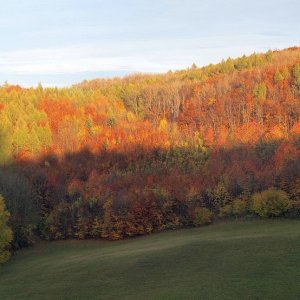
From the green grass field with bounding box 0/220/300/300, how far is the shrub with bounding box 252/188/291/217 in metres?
20.1

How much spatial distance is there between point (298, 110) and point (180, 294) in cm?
11449

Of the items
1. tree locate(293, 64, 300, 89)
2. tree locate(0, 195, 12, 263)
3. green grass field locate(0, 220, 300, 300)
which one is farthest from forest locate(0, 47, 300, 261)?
green grass field locate(0, 220, 300, 300)

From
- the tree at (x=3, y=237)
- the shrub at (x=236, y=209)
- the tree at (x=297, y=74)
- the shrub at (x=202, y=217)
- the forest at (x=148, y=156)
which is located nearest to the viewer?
the tree at (x=3, y=237)

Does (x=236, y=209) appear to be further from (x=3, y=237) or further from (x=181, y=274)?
(x=181, y=274)

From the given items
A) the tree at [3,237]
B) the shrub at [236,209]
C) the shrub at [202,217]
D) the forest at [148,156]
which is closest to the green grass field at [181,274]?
the tree at [3,237]

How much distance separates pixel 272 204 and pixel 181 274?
3654 centimetres

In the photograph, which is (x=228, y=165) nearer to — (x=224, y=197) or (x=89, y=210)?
(x=224, y=197)

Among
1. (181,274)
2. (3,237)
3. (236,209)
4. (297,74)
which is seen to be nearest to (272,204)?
(236,209)

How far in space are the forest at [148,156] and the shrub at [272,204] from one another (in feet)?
0.51

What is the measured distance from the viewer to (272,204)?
7231cm

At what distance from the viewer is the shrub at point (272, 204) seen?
71875mm

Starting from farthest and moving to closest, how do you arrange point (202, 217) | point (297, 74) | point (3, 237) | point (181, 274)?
point (297, 74) < point (202, 217) < point (3, 237) < point (181, 274)

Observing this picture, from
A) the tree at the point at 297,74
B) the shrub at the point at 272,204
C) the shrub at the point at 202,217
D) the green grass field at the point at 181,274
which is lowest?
the shrub at the point at 202,217

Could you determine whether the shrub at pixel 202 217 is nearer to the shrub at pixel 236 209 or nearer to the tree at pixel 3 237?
the shrub at pixel 236 209
